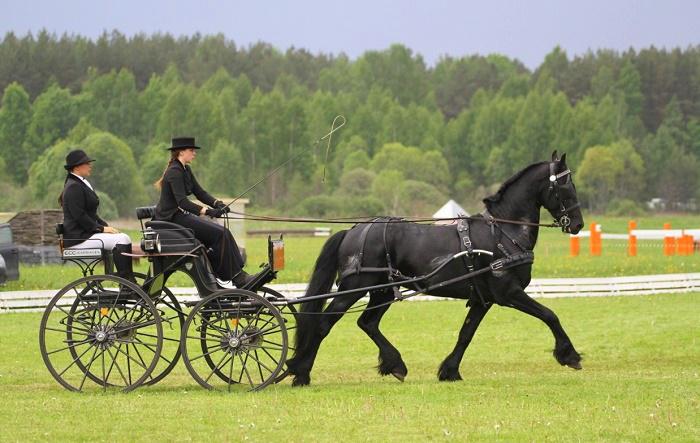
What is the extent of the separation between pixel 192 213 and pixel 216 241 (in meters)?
0.41

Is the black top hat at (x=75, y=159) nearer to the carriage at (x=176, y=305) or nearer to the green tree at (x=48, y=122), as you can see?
the carriage at (x=176, y=305)

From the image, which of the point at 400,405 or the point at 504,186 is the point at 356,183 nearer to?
the point at 504,186

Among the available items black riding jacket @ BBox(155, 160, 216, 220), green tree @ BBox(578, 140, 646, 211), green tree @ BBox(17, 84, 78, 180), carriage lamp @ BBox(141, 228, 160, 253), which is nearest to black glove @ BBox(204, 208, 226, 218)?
black riding jacket @ BBox(155, 160, 216, 220)

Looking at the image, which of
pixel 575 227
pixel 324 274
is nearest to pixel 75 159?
pixel 324 274

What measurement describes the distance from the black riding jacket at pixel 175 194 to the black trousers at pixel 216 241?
0.10 meters

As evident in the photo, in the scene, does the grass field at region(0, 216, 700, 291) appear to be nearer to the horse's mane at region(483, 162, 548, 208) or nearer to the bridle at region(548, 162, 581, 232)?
the horse's mane at region(483, 162, 548, 208)

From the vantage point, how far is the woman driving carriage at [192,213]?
13.8 metres

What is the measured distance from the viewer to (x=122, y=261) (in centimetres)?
1391

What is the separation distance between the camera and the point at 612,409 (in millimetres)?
12023

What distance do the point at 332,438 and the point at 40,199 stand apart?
280ft

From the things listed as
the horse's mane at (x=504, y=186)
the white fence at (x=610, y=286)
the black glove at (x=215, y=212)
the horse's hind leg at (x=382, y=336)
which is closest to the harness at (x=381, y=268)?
the horse's hind leg at (x=382, y=336)

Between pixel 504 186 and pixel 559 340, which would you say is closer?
pixel 559 340

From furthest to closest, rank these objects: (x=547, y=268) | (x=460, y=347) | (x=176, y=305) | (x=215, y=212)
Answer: (x=547, y=268), (x=460, y=347), (x=176, y=305), (x=215, y=212)

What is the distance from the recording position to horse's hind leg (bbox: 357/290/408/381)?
48.3 feet
